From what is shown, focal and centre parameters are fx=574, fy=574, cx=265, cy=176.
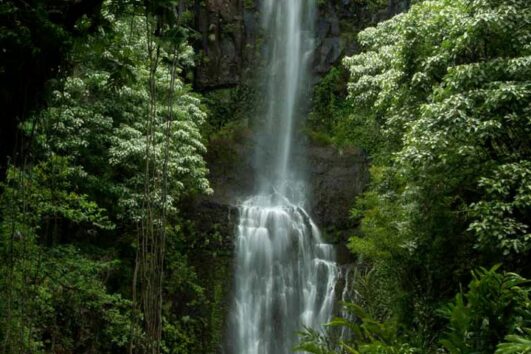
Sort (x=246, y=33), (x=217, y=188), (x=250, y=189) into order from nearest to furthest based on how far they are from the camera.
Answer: (x=217, y=188), (x=250, y=189), (x=246, y=33)

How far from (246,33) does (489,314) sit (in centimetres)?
1677

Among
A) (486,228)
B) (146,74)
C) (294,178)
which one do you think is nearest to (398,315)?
(486,228)

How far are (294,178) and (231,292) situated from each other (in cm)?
507

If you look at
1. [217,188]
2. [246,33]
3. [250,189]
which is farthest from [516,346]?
[246,33]

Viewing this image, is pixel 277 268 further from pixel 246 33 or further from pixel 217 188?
pixel 246 33

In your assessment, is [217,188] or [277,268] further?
[217,188]

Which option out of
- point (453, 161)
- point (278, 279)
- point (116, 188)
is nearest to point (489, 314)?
point (453, 161)

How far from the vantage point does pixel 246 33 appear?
20.5 m

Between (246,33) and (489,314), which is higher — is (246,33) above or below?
above

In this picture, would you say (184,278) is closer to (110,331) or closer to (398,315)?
(110,331)

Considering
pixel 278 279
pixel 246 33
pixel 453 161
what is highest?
pixel 246 33

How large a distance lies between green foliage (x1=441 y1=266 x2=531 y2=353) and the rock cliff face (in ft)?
50.0

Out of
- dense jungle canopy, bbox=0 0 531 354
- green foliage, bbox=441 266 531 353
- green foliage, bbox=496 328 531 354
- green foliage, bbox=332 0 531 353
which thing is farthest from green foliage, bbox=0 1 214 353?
green foliage, bbox=496 328 531 354

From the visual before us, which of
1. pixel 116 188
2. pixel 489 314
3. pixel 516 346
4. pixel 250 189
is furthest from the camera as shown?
pixel 250 189
